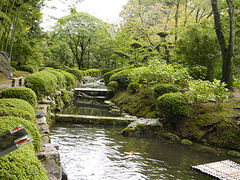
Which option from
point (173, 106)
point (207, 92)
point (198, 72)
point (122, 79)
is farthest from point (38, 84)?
point (198, 72)

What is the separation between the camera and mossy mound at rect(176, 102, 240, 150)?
5.84 metres

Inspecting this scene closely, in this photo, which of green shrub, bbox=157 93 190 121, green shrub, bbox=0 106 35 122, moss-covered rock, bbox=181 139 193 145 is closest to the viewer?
green shrub, bbox=0 106 35 122

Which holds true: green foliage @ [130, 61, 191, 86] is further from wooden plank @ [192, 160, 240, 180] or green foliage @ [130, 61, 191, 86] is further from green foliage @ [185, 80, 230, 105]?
wooden plank @ [192, 160, 240, 180]

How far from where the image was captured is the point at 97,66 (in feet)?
114

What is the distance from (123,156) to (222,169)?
7.52 ft

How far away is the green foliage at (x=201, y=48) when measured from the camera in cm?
929

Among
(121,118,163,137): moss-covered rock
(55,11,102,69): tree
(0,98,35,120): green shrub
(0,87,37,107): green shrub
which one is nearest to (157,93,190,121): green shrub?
(121,118,163,137): moss-covered rock

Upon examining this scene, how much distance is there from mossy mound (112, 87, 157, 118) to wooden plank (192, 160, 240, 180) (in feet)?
11.9

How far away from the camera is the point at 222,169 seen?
4.37 metres

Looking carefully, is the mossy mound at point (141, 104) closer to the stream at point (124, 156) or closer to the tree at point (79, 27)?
the stream at point (124, 156)

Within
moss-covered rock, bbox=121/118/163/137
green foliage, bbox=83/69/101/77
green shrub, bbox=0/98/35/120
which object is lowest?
moss-covered rock, bbox=121/118/163/137

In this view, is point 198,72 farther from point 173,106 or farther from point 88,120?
point 88,120

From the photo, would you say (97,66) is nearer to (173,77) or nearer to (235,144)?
(173,77)

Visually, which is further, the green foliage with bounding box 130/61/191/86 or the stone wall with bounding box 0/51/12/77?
the stone wall with bounding box 0/51/12/77
